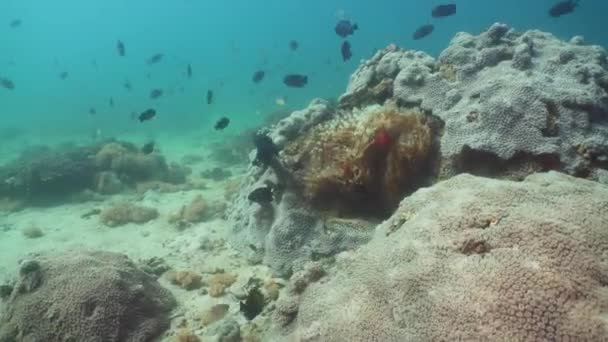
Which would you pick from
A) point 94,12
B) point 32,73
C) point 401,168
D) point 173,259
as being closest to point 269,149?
point 401,168

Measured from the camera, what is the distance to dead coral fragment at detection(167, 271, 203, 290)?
6.32 meters

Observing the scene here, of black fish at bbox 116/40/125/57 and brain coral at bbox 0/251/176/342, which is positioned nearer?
brain coral at bbox 0/251/176/342

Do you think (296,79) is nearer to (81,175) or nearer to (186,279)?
(186,279)

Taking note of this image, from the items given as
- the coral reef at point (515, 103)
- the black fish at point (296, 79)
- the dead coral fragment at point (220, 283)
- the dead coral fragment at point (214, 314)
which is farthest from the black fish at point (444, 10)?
the dead coral fragment at point (214, 314)

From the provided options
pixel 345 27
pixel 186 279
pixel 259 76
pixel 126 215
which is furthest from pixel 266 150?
pixel 259 76

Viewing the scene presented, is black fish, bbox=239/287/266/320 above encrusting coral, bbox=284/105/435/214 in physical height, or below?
below

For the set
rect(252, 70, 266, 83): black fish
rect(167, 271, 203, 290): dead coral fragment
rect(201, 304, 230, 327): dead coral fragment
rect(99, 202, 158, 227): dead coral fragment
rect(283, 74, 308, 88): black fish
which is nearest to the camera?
rect(201, 304, 230, 327): dead coral fragment

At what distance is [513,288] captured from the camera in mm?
2705

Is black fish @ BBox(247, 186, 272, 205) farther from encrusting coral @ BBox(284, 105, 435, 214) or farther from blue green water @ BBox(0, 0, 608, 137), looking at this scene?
blue green water @ BBox(0, 0, 608, 137)

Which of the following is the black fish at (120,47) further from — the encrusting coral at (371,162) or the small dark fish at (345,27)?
the encrusting coral at (371,162)

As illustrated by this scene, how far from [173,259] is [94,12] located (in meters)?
206

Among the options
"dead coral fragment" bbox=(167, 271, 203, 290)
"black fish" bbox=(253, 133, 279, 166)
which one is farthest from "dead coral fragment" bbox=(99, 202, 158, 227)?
"black fish" bbox=(253, 133, 279, 166)

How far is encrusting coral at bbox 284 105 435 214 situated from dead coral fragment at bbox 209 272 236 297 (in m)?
1.62

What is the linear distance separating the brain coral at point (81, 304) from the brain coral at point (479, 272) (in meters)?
2.31
